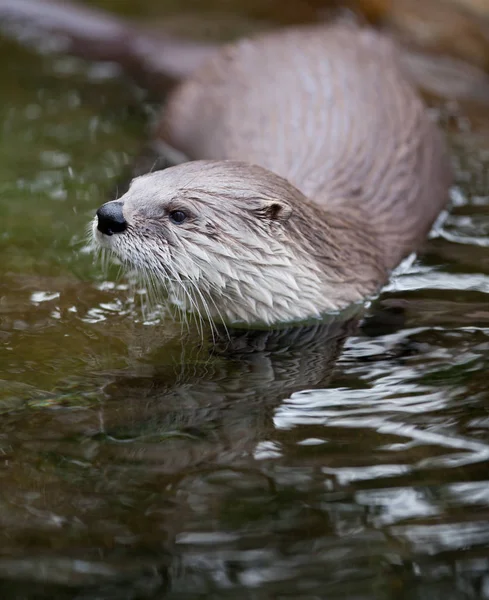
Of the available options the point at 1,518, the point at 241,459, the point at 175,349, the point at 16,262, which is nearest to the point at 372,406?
the point at 241,459

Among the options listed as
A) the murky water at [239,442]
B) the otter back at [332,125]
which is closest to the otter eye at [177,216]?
the murky water at [239,442]

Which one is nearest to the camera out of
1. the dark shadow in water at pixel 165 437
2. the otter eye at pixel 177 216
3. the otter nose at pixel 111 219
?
Answer: the dark shadow in water at pixel 165 437

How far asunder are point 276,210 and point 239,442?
814 millimetres

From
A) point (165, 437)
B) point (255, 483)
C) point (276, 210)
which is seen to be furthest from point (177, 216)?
point (255, 483)

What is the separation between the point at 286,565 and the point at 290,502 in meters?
0.22

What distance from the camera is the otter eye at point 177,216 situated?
290 centimetres

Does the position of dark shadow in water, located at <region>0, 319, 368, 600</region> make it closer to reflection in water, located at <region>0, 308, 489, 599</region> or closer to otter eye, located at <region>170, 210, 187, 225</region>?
reflection in water, located at <region>0, 308, 489, 599</region>

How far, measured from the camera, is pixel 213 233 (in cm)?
291

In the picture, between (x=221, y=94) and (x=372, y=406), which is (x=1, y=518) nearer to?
(x=372, y=406)

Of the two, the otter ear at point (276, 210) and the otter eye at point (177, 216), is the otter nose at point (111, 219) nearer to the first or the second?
the otter eye at point (177, 216)

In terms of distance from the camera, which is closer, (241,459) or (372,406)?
(241,459)

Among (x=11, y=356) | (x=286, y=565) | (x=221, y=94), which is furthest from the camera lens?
(x=221, y=94)

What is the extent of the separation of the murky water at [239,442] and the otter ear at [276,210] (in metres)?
0.39

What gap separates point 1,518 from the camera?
2.07m
